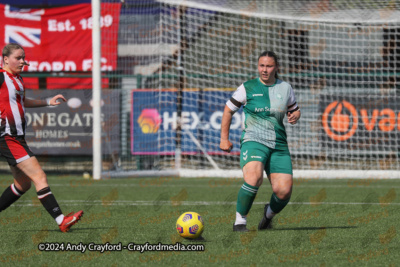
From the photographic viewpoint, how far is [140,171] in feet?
47.7

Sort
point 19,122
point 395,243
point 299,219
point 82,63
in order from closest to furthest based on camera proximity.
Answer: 1. point 395,243
2. point 19,122
3. point 299,219
4. point 82,63

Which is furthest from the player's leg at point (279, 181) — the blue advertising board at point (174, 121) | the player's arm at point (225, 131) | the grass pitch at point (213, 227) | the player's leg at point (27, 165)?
the blue advertising board at point (174, 121)

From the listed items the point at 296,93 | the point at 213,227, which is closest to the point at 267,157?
the point at 213,227

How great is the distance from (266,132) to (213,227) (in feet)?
3.51

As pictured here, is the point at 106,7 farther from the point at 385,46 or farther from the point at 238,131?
the point at 385,46

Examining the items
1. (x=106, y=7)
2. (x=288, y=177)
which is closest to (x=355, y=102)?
(x=106, y=7)

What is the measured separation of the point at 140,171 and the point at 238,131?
2.28 metres

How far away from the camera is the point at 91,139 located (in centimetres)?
1444

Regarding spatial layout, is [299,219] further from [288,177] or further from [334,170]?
[334,170]

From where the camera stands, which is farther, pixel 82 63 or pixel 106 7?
pixel 82 63

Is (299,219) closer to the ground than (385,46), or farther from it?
closer to the ground

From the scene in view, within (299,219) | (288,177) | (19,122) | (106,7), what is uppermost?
(106,7)

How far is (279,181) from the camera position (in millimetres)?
6578

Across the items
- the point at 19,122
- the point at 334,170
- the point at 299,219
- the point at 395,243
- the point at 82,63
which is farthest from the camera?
the point at 82,63
